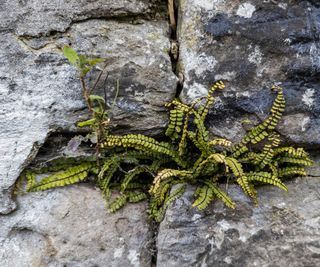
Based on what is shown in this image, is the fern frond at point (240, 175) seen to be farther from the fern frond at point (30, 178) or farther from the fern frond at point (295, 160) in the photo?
the fern frond at point (30, 178)

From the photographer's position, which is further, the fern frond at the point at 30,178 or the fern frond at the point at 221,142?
the fern frond at the point at 30,178

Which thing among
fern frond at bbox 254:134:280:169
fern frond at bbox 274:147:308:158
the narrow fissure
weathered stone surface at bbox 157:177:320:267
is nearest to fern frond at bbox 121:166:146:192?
weathered stone surface at bbox 157:177:320:267

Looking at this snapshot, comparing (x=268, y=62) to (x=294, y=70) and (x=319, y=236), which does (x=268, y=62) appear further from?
(x=319, y=236)

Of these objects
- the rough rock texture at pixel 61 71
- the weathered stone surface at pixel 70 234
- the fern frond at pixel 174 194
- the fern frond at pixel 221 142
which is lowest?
the weathered stone surface at pixel 70 234

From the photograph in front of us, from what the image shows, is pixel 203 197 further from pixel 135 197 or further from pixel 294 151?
pixel 294 151

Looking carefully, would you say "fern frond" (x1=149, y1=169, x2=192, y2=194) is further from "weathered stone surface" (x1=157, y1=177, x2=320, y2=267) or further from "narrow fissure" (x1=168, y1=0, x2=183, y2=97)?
"narrow fissure" (x1=168, y1=0, x2=183, y2=97)

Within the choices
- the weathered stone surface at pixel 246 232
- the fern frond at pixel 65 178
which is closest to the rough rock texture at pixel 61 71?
the fern frond at pixel 65 178

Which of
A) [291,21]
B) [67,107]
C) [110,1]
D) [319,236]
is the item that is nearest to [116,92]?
[67,107]
